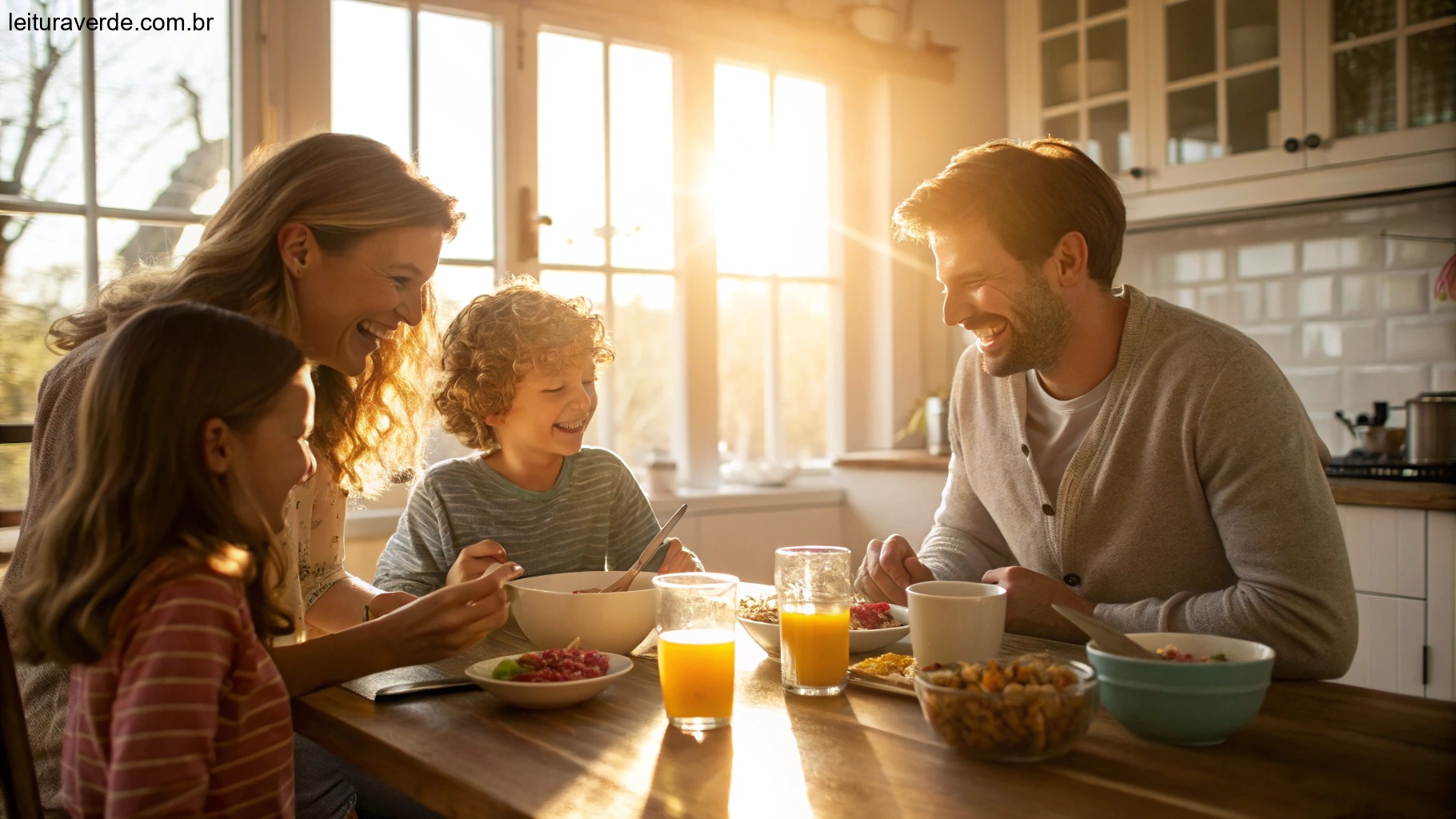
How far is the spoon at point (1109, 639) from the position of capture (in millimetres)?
1010

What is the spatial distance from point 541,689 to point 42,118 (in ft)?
6.92

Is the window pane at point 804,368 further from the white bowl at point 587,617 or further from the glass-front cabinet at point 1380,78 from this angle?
the white bowl at point 587,617

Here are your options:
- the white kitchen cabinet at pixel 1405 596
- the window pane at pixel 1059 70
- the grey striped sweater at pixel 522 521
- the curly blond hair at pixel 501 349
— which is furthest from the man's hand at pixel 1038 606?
the window pane at pixel 1059 70

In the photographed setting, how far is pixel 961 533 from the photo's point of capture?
6.13ft

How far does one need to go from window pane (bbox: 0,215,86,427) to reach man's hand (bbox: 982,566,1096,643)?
209 cm

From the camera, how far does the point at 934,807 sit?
826 mm

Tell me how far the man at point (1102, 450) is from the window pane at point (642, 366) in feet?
5.61

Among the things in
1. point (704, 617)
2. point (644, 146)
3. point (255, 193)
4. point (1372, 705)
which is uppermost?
point (644, 146)

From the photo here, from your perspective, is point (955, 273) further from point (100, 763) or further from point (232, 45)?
point (232, 45)

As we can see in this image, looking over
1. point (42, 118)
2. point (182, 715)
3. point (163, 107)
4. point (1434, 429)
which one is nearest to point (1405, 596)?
point (1434, 429)

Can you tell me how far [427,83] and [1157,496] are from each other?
2.27 m

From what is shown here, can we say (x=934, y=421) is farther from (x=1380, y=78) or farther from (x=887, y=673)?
(x=887, y=673)

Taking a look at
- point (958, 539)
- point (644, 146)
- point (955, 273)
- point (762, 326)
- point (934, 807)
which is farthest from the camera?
point (762, 326)

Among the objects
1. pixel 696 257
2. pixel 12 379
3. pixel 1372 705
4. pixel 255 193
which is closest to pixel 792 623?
pixel 1372 705
